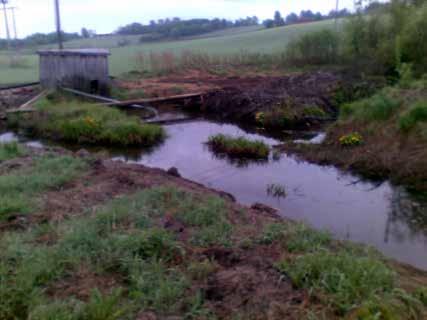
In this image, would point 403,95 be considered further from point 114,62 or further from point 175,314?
point 114,62

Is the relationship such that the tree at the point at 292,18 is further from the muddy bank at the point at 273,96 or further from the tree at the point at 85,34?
Answer: the muddy bank at the point at 273,96

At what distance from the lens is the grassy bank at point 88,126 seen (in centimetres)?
1127

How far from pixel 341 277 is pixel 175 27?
4800cm

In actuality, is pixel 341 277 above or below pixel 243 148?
above

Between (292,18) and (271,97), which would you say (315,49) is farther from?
(292,18)

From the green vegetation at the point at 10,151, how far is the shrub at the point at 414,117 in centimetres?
704

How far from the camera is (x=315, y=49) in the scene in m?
23.7

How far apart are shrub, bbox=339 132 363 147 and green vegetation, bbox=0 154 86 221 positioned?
5349 millimetres

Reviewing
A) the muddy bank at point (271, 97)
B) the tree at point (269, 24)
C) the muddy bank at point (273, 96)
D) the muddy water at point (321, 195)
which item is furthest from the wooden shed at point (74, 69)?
the tree at point (269, 24)

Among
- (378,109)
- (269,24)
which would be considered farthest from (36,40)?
(378,109)

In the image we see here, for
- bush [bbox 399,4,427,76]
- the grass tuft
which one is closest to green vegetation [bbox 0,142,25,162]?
the grass tuft

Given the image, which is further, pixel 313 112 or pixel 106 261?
pixel 313 112

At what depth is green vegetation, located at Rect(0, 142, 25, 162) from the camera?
7879 mm

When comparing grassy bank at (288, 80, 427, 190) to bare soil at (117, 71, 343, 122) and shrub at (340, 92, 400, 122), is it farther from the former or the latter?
bare soil at (117, 71, 343, 122)
